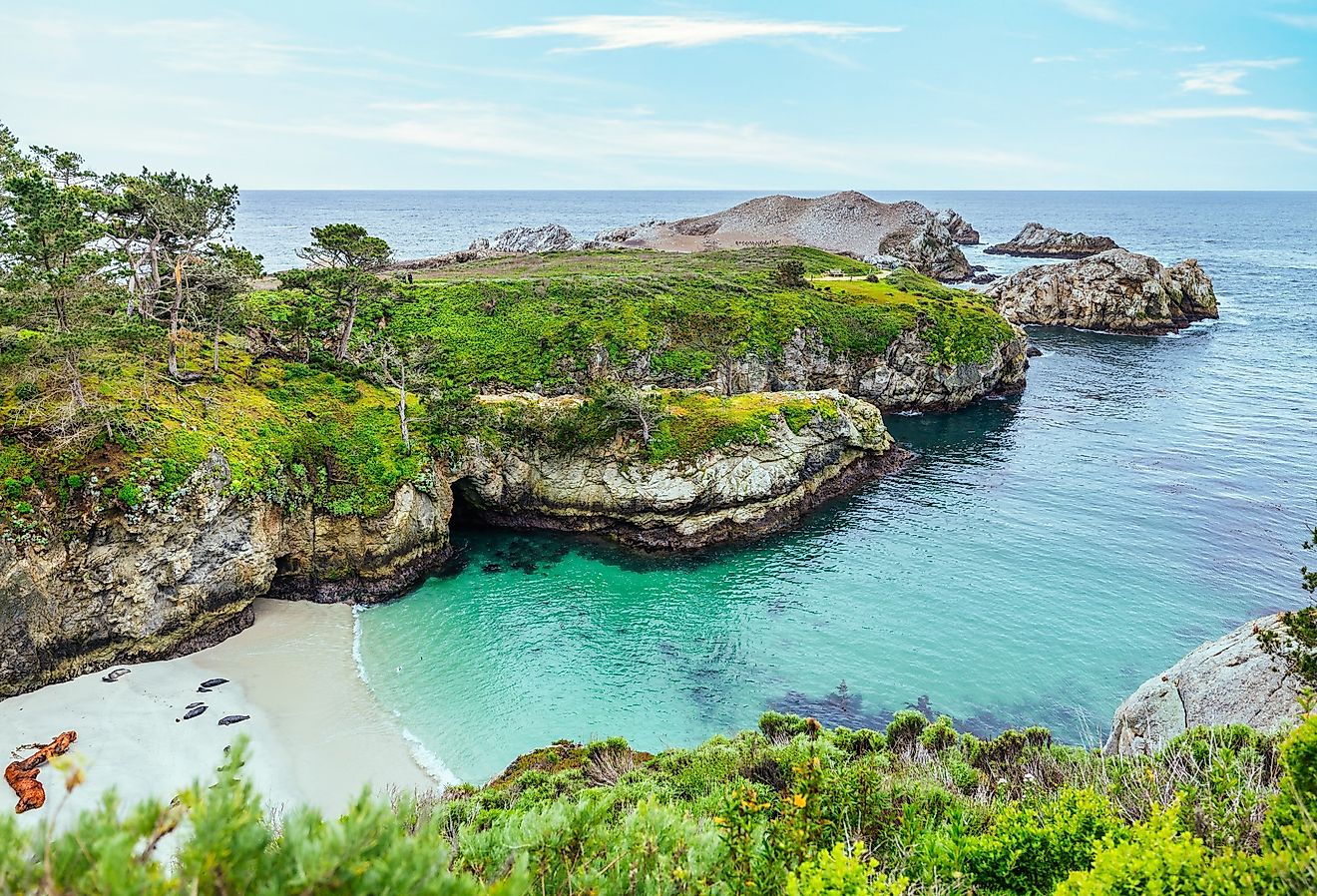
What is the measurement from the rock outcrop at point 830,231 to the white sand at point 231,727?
4678 inches

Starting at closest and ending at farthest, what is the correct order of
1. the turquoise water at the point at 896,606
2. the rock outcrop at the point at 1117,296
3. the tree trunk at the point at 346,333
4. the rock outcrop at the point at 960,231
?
the turquoise water at the point at 896,606
the tree trunk at the point at 346,333
the rock outcrop at the point at 1117,296
the rock outcrop at the point at 960,231

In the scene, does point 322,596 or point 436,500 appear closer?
point 322,596

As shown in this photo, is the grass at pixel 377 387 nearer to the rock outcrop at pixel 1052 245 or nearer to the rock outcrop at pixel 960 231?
the rock outcrop at pixel 1052 245

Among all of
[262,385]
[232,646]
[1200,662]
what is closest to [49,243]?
[262,385]

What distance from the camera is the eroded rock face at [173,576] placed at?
83.1ft

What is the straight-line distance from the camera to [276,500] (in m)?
32.0

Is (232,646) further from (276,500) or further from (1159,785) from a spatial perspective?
(1159,785)

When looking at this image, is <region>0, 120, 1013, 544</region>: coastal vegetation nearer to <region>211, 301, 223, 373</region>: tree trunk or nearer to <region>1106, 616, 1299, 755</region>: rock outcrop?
<region>211, 301, 223, 373</region>: tree trunk

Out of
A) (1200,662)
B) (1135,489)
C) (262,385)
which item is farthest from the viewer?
(1135,489)

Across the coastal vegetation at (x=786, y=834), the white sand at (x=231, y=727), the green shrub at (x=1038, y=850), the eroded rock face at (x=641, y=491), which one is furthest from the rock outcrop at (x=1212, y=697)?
the eroded rock face at (x=641, y=491)

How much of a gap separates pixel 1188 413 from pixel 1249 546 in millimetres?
26882

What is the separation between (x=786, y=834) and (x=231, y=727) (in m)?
23.2

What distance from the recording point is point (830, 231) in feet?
512

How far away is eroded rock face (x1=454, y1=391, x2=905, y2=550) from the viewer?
39656mm
